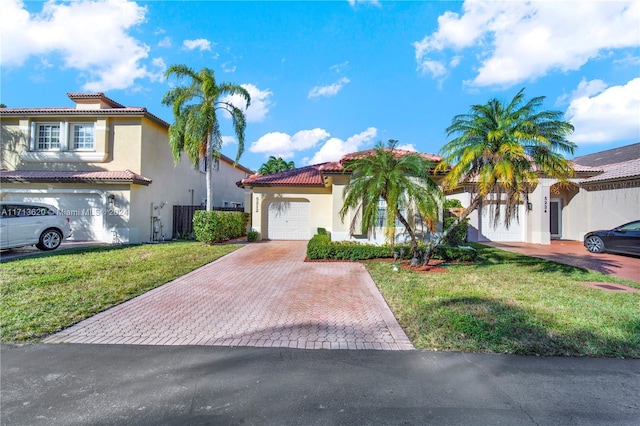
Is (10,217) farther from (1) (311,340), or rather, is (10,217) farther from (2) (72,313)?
(1) (311,340)

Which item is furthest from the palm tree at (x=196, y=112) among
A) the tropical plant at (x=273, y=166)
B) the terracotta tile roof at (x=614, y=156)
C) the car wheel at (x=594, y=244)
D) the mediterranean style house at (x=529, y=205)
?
the tropical plant at (x=273, y=166)

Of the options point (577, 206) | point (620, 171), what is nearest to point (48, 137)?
point (577, 206)

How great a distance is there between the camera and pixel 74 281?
7453mm

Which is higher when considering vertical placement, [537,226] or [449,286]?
[537,226]

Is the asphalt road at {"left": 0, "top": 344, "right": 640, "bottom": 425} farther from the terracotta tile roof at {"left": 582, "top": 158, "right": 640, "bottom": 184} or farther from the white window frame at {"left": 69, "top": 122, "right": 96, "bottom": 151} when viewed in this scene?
the terracotta tile roof at {"left": 582, "top": 158, "right": 640, "bottom": 184}

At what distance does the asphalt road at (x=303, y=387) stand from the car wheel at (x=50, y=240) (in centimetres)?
998

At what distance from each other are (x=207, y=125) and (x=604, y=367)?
15349mm

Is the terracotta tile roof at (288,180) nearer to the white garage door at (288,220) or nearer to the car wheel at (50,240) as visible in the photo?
the white garage door at (288,220)

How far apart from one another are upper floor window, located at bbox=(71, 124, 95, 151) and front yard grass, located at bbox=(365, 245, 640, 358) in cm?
1571

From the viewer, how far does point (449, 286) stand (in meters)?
7.45

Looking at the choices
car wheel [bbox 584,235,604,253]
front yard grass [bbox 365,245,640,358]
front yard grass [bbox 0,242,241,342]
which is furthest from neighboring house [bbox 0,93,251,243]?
car wheel [bbox 584,235,604,253]

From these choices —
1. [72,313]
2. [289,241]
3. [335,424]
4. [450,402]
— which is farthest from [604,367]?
[289,241]

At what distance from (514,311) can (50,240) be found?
15.3 meters

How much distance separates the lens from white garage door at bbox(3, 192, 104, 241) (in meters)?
14.9
